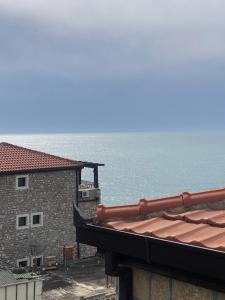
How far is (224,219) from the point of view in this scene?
720 centimetres

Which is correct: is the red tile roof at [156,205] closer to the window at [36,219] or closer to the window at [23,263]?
the window at [36,219]

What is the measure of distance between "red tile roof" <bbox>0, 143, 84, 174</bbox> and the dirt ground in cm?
741

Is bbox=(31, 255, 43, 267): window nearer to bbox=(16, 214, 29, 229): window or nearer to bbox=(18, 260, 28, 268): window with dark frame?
bbox=(18, 260, 28, 268): window with dark frame

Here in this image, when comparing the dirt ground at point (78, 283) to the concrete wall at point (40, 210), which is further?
the concrete wall at point (40, 210)

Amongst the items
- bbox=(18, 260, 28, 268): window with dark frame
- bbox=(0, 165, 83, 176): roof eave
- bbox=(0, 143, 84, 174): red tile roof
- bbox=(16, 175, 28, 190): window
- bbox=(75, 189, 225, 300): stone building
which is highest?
bbox=(0, 143, 84, 174): red tile roof

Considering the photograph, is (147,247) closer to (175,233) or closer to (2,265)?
(175,233)

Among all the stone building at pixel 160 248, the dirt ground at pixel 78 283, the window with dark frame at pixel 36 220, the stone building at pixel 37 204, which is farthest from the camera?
the window with dark frame at pixel 36 220

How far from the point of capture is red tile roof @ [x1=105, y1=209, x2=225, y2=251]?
609 cm

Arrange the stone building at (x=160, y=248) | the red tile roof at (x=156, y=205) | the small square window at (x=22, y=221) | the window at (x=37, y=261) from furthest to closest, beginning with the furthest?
the window at (x=37, y=261)
the small square window at (x=22, y=221)
the red tile roof at (x=156, y=205)
the stone building at (x=160, y=248)

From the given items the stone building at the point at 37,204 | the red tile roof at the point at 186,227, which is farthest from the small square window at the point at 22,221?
the red tile roof at the point at 186,227

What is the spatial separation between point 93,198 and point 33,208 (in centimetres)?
516

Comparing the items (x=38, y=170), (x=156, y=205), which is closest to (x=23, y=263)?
(x=38, y=170)

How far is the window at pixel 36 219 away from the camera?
1476 inches

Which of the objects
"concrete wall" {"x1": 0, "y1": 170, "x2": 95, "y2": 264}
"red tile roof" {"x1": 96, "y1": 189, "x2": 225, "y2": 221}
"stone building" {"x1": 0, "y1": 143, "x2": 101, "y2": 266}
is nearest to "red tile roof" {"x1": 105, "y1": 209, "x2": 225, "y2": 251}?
"red tile roof" {"x1": 96, "y1": 189, "x2": 225, "y2": 221}
